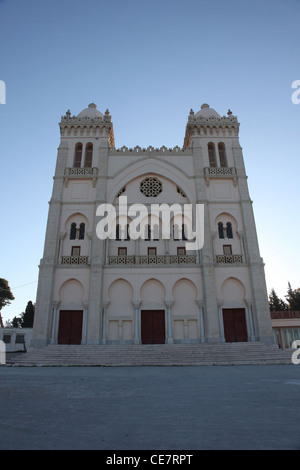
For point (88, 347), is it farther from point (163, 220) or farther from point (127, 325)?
point (163, 220)

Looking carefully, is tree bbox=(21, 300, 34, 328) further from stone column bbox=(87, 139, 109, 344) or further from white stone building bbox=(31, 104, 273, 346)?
stone column bbox=(87, 139, 109, 344)

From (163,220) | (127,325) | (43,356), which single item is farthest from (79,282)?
(163,220)

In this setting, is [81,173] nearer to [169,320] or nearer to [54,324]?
[54,324]

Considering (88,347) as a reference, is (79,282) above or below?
above

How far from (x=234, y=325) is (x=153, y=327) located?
6.42m

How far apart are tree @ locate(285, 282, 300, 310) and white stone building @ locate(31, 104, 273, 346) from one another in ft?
97.3

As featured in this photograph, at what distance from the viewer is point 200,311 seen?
77.9ft

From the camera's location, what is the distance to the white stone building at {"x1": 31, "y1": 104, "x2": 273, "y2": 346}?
23406mm

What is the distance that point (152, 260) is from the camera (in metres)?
25.0

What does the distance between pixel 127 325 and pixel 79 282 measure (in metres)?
5.15

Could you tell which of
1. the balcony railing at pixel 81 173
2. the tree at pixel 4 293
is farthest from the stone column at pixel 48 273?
the tree at pixel 4 293
